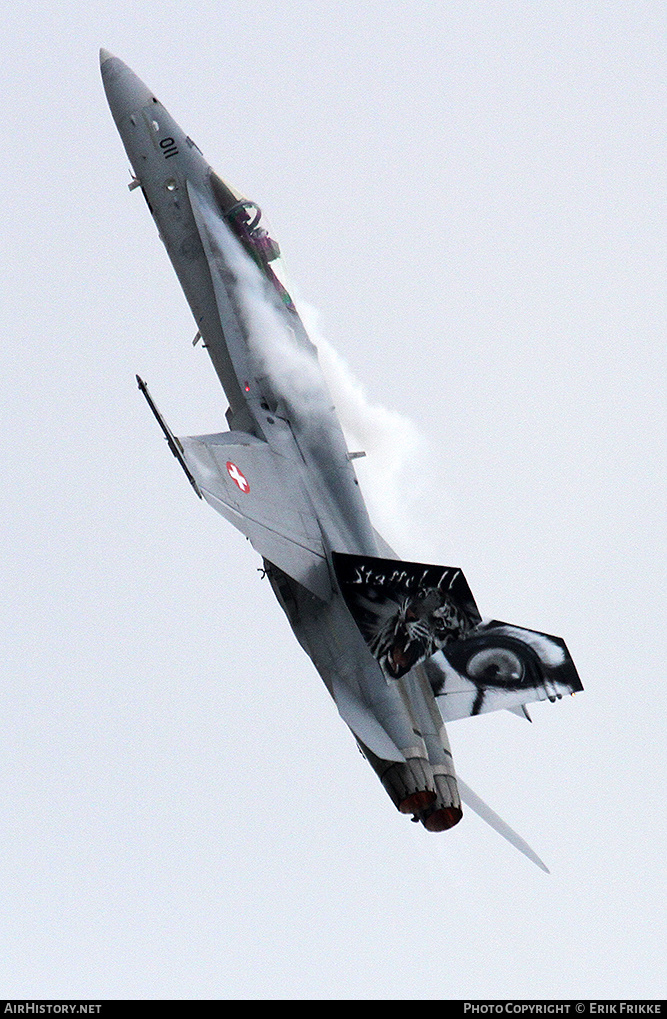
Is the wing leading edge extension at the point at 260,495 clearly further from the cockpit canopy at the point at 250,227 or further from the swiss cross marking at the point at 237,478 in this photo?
the cockpit canopy at the point at 250,227

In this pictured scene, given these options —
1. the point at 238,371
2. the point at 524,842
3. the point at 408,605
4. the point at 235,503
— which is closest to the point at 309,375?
the point at 238,371

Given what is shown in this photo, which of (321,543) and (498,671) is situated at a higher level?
(321,543)

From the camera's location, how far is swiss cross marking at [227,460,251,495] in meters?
20.4

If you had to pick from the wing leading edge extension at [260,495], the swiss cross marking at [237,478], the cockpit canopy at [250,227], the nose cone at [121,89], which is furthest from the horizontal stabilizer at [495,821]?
the nose cone at [121,89]

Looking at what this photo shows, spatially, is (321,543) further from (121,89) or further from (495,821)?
(121,89)

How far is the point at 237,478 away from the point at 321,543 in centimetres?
148

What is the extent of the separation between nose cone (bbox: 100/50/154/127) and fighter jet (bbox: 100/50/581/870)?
124 cm

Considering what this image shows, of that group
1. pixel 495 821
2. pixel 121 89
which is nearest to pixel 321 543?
pixel 495 821

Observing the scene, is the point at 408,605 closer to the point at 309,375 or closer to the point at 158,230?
A: the point at 309,375

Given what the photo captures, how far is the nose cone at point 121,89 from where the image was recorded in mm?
25641

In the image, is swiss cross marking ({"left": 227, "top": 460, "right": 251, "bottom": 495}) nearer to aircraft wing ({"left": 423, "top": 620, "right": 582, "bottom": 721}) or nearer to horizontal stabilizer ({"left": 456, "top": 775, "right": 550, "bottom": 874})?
aircraft wing ({"left": 423, "top": 620, "right": 582, "bottom": 721})

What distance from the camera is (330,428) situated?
74.5 ft

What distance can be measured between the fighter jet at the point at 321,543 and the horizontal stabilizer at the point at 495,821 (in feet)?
0.08

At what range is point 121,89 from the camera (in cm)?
2584
